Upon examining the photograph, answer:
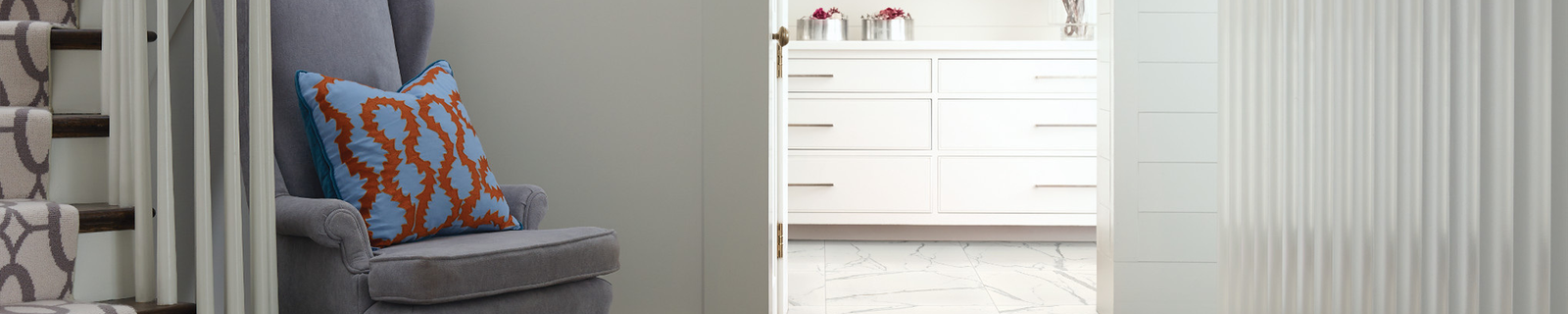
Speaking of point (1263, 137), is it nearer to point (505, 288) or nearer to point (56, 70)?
point (505, 288)

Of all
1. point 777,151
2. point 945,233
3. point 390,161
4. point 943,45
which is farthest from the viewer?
point 945,233

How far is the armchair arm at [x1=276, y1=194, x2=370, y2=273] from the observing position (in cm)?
147

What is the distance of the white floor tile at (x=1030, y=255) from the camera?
11.1 ft

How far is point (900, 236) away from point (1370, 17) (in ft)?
8.21

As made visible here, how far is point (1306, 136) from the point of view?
5.76 ft

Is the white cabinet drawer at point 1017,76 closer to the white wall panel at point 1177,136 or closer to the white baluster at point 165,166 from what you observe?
the white wall panel at point 1177,136

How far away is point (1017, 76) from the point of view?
372cm

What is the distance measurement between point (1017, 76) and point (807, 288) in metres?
1.30

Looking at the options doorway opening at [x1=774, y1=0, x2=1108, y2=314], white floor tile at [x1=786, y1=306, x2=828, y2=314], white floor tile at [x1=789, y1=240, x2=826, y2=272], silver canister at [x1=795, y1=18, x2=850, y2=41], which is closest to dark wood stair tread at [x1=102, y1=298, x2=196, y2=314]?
white floor tile at [x1=786, y1=306, x2=828, y2=314]

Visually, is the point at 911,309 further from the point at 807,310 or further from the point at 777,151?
the point at 777,151

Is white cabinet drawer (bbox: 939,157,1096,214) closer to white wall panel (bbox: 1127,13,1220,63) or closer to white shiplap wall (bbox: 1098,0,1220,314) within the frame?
white shiplap wall (bbox: 1098,0,1220,314)

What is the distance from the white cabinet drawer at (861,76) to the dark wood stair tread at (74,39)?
8.48ft

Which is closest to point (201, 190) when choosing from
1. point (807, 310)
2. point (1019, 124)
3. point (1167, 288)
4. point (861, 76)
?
point (807, 310)

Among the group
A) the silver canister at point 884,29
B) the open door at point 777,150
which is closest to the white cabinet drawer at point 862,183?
the silver canister at point 884,29
